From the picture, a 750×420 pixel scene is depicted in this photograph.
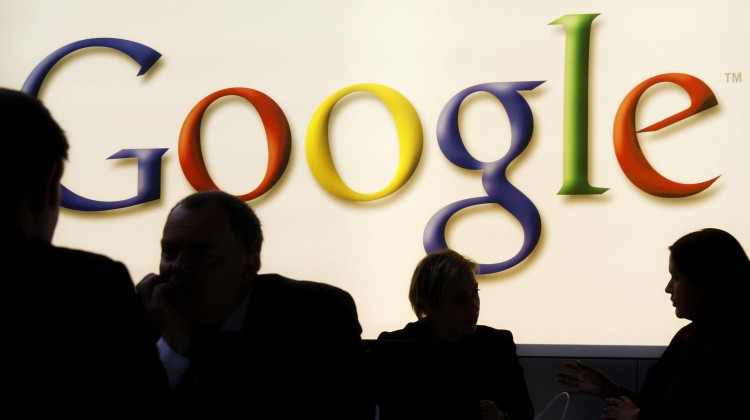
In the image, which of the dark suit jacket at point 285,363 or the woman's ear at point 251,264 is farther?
the woman's ear at point 251,264

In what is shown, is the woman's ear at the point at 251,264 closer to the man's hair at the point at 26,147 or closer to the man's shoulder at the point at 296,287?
the man's shoulder at the point at 296,287

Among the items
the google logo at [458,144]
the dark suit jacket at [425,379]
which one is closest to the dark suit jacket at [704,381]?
the dark suit jacket at [425,379]

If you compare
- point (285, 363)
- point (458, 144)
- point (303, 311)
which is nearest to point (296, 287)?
point (303, 311)

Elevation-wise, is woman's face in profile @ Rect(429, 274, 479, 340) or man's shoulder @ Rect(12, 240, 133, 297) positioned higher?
man's shoulder @ Rect(12, 240, 133, 297)

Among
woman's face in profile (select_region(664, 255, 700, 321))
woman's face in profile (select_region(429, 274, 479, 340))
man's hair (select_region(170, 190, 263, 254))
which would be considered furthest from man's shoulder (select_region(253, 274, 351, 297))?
woman's face in profile (select_region(664, 255, 700, 321))

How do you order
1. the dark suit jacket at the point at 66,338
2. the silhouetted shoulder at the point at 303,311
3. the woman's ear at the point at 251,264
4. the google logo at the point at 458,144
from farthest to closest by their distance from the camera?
the google logo at the point at 458,144, the woman's ear at the point at 251,264, the silhouetted shoulder at the point at 303,311, the dark suit jacket at the point at 66,338

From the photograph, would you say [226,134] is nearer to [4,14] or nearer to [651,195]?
[4,14]

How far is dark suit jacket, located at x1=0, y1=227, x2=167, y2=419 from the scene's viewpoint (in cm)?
114

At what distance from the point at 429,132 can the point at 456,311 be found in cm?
124

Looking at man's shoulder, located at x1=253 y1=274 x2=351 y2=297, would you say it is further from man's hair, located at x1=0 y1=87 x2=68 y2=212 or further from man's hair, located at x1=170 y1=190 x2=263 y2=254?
man's hair, located at x1=0 y1=87 x2=68 y2=212

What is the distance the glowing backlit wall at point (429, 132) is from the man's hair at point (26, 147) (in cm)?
310

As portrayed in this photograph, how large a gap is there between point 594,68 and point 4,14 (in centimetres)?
302

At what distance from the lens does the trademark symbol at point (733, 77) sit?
3979mm

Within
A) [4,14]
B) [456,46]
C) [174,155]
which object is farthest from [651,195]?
[4,14]
